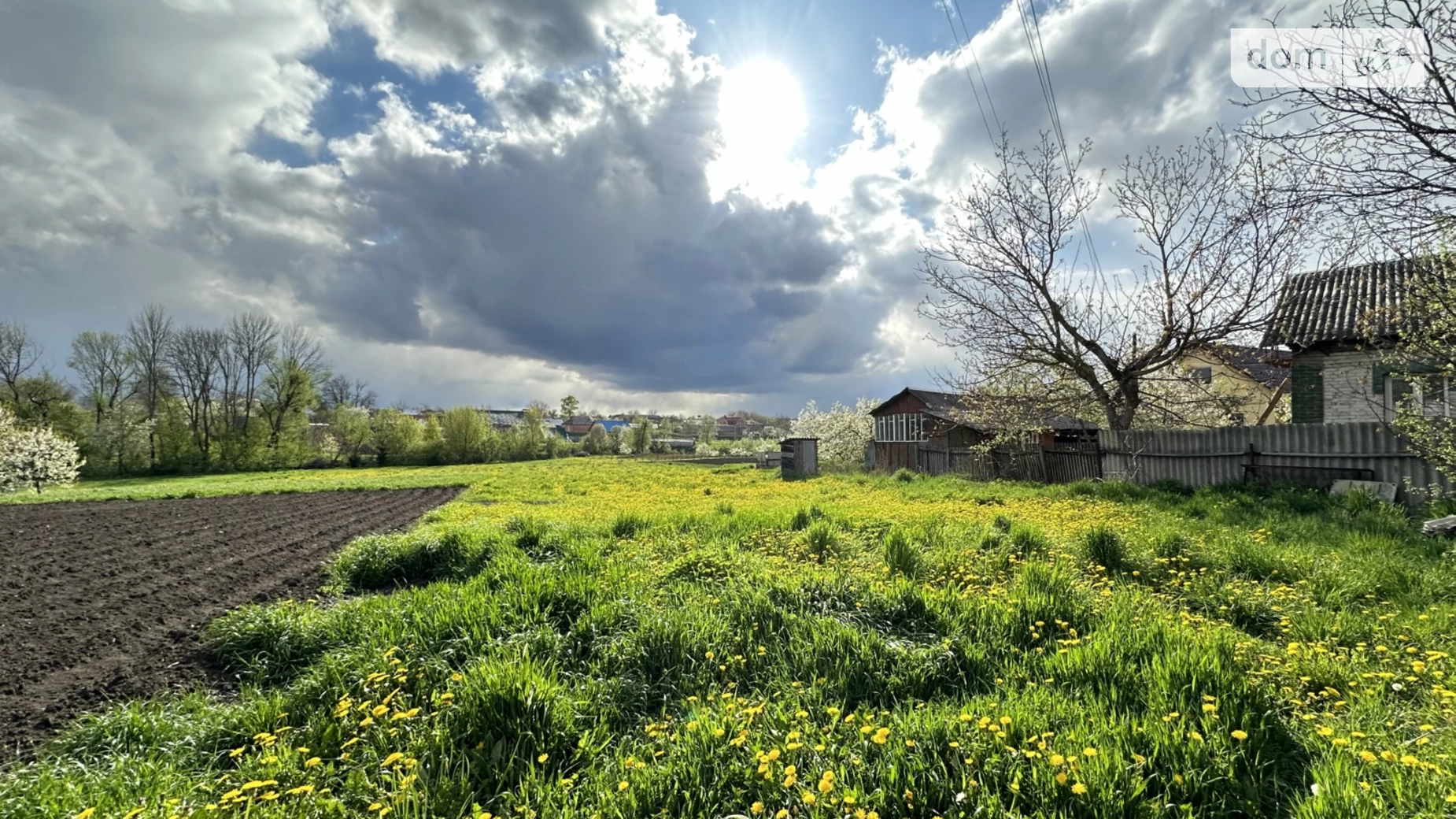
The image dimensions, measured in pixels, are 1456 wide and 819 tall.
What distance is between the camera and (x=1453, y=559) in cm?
569

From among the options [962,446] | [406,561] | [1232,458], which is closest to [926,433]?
[962,446]

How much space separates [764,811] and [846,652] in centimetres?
155

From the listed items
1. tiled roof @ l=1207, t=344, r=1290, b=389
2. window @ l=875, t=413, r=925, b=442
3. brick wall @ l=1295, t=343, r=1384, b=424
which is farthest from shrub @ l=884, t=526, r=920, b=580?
window @ l=875, t=413, r=925, b=442

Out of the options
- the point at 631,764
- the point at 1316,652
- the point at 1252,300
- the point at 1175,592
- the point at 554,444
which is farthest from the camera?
the point at 554,444

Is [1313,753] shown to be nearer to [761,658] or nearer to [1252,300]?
[761,658]

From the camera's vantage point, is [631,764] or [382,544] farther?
[382,544]

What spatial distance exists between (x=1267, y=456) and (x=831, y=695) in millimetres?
13055

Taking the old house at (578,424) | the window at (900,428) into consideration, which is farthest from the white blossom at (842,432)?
the old house at (578,424)

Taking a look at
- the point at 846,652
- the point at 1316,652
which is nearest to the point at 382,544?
the point at 846,652

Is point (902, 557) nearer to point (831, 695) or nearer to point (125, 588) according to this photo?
point (831, 695)

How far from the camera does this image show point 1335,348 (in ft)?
53.4

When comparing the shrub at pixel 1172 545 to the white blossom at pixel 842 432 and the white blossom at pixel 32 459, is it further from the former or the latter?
the white blossom at pixel 32 459

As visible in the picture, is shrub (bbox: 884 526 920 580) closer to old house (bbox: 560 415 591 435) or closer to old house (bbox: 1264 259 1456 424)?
old house (bbox: 1264 259 1456 424)

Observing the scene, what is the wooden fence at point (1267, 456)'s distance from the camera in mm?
9336
